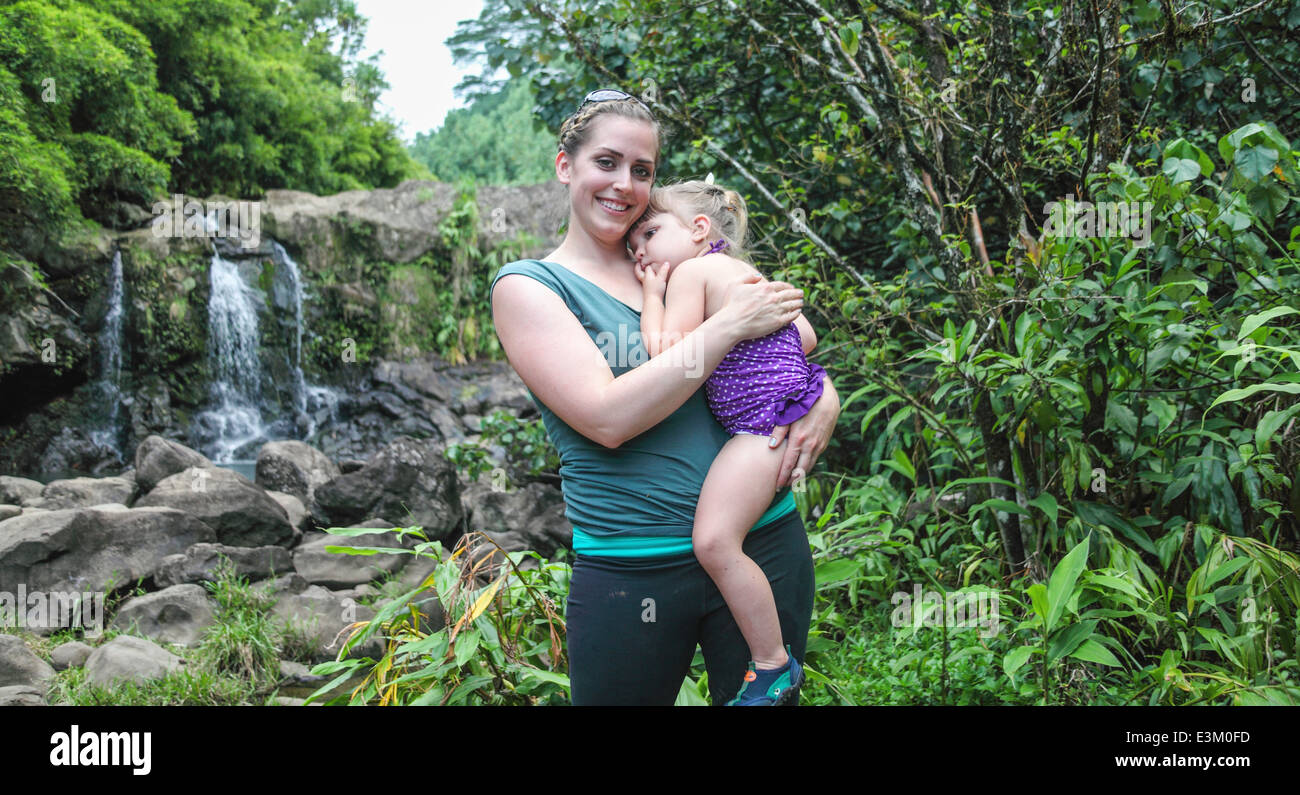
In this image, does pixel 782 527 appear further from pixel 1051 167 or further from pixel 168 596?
pixel 168 596

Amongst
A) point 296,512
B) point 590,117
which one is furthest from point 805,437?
point 296,512

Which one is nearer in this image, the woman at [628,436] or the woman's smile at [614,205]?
the woman at [628,436]

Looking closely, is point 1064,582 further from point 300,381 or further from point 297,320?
point 297,320

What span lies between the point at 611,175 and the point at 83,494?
665 cm

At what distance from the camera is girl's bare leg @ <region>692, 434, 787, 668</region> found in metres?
1.50

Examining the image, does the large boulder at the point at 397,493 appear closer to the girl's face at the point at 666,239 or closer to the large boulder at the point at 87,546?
the large boulder at the point at 87,546

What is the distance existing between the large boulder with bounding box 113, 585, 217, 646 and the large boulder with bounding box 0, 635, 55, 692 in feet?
1.85

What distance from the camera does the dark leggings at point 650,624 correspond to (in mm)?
1504

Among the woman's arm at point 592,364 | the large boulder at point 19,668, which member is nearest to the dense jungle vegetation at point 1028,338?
the woman's arm at point 592,364

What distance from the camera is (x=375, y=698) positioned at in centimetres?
246

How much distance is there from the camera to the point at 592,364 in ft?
4.75

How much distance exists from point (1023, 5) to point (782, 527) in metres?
3.43

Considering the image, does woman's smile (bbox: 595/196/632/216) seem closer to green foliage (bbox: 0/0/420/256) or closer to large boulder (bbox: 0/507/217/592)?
large boulder (bbox: 0/507/217/592)
